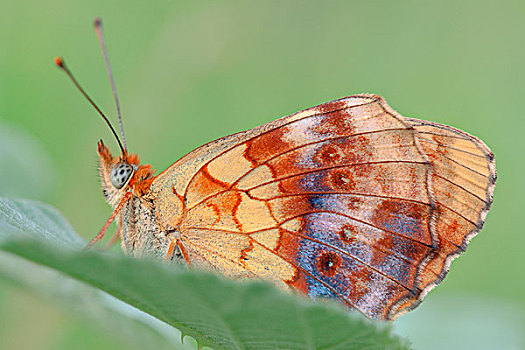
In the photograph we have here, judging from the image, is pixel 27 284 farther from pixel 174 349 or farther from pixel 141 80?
pixel 141 80

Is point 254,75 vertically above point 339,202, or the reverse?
point 254,75

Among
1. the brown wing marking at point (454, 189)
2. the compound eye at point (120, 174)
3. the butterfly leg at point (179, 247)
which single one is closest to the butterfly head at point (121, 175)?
the compound eye at point (120, 174)

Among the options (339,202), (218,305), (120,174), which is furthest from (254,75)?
(218,305)

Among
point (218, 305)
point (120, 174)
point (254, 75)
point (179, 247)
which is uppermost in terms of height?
point (254, 75)

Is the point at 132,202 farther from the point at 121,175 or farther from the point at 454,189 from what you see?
the point at 454,189

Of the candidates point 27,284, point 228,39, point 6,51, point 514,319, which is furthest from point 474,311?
point 6,51

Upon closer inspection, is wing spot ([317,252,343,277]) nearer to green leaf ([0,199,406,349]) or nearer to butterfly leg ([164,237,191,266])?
butterfly leg ([164,237,191,266])

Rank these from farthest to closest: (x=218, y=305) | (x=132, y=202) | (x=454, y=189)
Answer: (x=132, y=202) < (x=454, y=189) < (x=218, y=305)

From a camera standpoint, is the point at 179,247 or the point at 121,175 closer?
the point at 179,247
